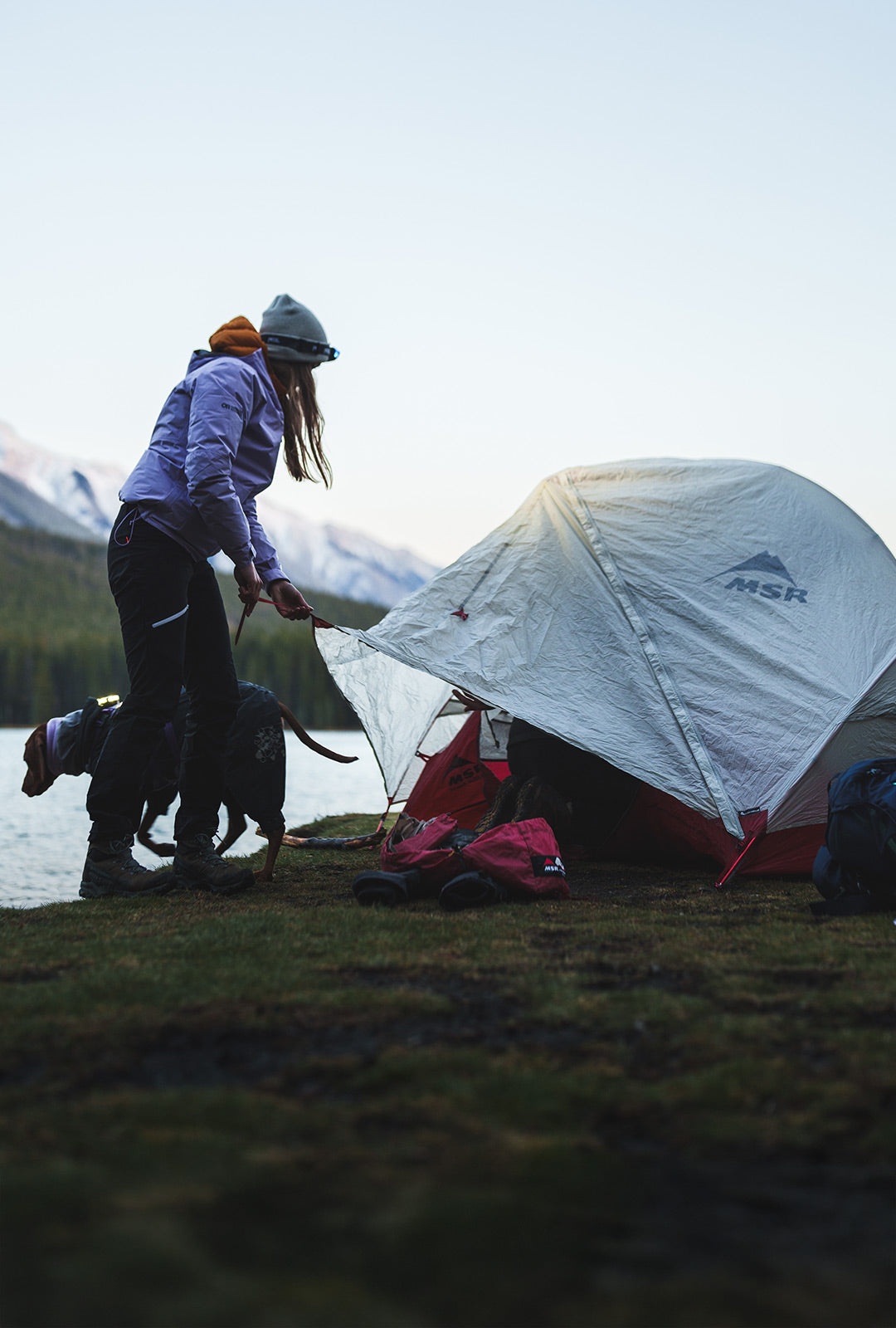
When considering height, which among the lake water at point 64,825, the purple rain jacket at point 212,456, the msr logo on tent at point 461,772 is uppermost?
the purple rain jacket at point 212,456

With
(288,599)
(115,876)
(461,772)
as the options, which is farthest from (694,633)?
(115,876)

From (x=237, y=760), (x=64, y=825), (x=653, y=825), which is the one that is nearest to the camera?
(x=237, y=760)

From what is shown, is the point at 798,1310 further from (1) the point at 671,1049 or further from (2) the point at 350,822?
(2) the point at 350,822

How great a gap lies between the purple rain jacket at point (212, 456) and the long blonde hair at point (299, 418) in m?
0.15

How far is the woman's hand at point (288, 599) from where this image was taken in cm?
454

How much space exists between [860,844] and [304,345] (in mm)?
3270

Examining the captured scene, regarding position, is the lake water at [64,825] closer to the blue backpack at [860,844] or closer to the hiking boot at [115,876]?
the hiking boot at [115,876]

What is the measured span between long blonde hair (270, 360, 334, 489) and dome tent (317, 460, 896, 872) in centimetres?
Answer: 87

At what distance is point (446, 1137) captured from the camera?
1.57 meters

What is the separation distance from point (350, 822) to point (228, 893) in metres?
4.39

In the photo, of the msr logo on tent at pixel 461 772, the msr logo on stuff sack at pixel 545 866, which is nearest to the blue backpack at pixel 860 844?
the msr logo on stuff sack at pixel 545 866

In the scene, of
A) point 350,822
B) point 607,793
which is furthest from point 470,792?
point 350,822

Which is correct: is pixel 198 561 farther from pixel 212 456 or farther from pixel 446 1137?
pixel 446 1137

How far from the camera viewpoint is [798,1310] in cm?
110
